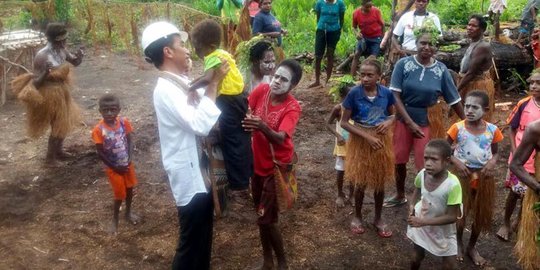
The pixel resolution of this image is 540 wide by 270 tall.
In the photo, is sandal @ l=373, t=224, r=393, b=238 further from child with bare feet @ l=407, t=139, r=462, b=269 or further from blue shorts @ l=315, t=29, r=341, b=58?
blue shorts @ l=315, t=29, r=341, b=58

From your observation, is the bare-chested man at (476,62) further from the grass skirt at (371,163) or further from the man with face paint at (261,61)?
the man with face paint at (261,61)

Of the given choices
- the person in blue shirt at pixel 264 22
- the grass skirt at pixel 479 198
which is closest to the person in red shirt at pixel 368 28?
the person in blue shirt at pixel 264 22

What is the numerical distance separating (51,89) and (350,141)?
343cm

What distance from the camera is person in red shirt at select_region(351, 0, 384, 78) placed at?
872 cm

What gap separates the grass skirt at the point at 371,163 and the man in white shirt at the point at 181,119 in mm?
1699

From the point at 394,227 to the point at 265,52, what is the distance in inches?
75.7

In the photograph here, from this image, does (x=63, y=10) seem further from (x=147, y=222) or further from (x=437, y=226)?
(x=437, y=226)

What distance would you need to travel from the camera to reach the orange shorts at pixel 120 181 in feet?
16.0

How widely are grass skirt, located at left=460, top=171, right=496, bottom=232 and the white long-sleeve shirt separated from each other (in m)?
2.15

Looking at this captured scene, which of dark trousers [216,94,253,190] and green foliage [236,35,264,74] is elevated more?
green foliage [236,35,264,74]

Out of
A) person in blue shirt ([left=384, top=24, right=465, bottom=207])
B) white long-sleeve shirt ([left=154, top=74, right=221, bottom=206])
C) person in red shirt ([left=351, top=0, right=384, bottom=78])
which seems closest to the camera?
white long-sleeve shirt ([left=154, top=74, right=221, bottom=206])

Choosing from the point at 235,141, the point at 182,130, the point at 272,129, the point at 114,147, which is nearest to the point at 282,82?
the point at 272,129

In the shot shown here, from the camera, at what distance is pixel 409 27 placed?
22.8ft

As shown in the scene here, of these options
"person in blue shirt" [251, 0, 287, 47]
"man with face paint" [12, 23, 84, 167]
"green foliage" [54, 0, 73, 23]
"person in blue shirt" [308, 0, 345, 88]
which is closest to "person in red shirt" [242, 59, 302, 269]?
"man with face paint" [12, 23, 84, 167]
